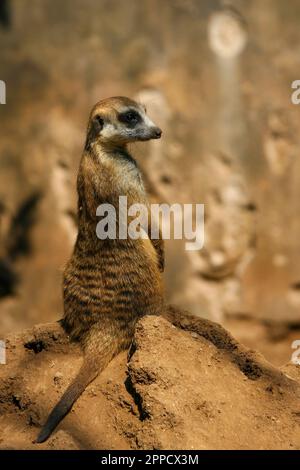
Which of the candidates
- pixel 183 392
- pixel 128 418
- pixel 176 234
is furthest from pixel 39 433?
pixel 176 234

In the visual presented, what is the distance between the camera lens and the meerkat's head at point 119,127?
258 centimetres

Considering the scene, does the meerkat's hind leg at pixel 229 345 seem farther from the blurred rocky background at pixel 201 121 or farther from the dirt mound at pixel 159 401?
the blurred rocky background at pixel 201 121

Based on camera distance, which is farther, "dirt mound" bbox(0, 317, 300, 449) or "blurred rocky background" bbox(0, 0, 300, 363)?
"blurred rocky background" bbox(0, 0, 300, 363)

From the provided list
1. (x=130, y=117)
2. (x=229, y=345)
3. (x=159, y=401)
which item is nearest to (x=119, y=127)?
(x=130, y=117)

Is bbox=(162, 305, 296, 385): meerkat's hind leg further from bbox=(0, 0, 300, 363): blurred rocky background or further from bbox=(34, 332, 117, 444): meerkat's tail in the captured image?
bbox=(0, 0, 300, 363): blurred rocky background

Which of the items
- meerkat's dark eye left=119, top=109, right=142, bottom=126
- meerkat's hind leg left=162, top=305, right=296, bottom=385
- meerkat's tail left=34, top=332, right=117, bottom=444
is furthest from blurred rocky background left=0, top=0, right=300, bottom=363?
meerkat's tail left=34, top=332, right=117, bottom=444

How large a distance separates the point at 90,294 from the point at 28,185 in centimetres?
292

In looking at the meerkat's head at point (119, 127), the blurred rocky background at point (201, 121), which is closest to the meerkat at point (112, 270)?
the meerkat's head at point (119, 127)

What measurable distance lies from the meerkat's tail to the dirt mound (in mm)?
26

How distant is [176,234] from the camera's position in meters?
4.95

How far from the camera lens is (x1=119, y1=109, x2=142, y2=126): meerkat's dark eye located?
2.58 meters

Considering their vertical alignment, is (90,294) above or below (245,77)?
below
